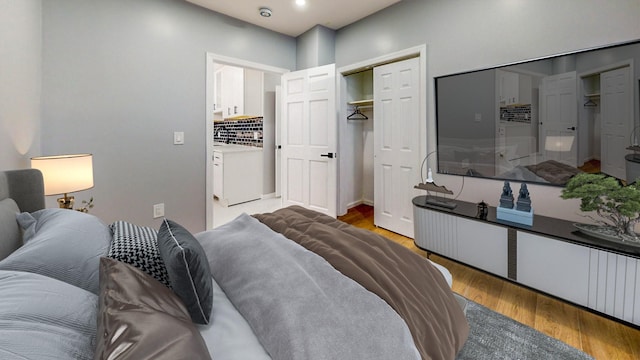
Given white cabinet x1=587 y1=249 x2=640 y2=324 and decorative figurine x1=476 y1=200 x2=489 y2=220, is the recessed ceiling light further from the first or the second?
white cabinet x1=587 y1=249 x2=640 y2=324

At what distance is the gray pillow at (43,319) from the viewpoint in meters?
0.52

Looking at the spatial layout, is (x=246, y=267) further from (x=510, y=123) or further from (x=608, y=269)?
(x=510, y=123)

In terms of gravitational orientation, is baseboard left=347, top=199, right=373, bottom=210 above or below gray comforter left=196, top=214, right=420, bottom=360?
below

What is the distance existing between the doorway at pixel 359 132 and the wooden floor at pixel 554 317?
1.10m

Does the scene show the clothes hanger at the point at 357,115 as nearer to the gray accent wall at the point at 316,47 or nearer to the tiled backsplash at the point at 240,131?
the gray accent wall at the point at 316,47

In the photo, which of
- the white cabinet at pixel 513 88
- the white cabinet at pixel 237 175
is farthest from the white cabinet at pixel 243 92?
the white cabinet at pixel 513 88

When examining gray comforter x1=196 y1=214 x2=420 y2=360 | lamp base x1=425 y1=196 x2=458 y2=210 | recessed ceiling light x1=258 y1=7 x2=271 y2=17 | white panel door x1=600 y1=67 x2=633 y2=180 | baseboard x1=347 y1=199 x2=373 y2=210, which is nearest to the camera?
gray comforter x1=196 y1=214 x2=420 y2=360

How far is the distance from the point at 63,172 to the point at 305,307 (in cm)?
193

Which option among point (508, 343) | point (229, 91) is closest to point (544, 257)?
point (508, 343)

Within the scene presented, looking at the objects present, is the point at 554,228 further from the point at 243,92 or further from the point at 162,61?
the point at 243,92

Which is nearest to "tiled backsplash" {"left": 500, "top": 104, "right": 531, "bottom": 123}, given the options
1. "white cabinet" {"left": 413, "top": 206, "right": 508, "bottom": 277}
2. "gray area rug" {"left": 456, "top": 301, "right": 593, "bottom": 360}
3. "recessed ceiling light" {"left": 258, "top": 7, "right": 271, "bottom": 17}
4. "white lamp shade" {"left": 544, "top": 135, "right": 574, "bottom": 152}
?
"white lamp shade" {"left": 544, "top": 135, "right": 574, "bottom": 152}

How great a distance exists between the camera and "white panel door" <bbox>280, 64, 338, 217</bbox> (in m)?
3.75

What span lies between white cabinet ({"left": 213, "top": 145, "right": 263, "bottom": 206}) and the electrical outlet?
172 centimetres

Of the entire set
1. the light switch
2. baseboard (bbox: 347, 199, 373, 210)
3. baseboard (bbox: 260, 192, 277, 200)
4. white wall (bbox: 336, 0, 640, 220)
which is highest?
white wall (bbox: 336, 0, 640, 220)
